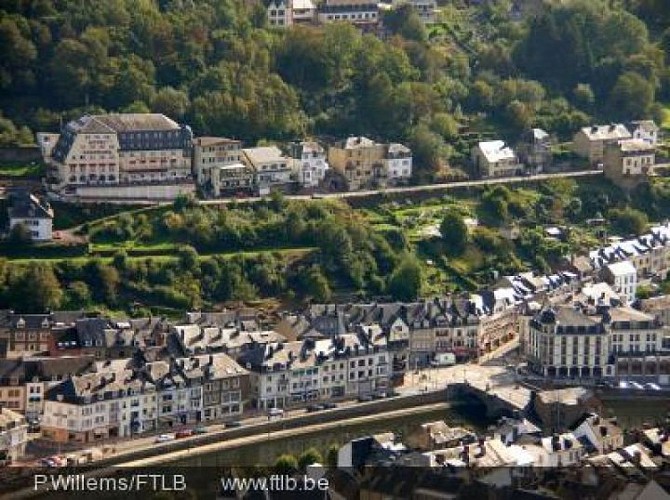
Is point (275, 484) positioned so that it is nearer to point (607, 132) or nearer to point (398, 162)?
point (398, 162)

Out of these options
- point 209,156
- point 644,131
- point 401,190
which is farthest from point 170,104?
point 644,131

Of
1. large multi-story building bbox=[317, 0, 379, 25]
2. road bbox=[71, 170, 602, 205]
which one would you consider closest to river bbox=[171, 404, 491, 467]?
road bbox=[71, 170, 602, 205]

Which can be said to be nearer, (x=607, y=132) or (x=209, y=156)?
(x=209, y=156)

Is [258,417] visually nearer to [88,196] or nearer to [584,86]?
[88,196]

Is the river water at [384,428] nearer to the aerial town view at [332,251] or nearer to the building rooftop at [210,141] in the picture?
the aerial town view at [332,251]

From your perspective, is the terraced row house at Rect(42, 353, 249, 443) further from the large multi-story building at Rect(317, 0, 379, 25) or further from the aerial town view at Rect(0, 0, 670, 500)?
the large multi-story building at Rect(317, 0, 379, 25)

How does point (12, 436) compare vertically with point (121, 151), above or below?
below

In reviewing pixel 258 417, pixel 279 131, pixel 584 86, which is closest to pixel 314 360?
pixel 258 417

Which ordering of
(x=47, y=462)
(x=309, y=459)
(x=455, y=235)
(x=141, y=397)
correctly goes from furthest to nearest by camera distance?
(x=455, y=235) → (x=141, y=397) → (x=47, y=462) → (x=309, y=459)
